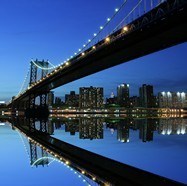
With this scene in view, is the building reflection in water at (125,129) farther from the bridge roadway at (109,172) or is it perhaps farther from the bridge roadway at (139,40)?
the bridge roadway at (109,172)

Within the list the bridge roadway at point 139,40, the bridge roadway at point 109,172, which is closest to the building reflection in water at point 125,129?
the bridge roadway at point 139,40

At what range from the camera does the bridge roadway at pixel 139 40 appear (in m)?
25.9

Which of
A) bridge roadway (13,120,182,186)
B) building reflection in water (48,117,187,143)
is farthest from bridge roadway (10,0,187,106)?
bridge roadway (13,120,182,186)

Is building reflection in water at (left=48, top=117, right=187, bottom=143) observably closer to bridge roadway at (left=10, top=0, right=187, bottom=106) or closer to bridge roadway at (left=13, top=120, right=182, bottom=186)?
bridge roadway at (left=10, top=0, right=187, bottom=106)

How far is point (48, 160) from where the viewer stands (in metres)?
17.2

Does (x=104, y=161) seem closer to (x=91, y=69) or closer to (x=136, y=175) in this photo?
(x=136, y=175)

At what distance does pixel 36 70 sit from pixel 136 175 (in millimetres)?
92334

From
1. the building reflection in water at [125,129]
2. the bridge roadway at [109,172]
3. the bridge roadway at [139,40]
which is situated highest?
the bridge roadway at [139,40]

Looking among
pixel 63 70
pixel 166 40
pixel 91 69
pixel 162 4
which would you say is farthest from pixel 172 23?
pixel 63 70

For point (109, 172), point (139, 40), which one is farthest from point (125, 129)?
point (109, 172)

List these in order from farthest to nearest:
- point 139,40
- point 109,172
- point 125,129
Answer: point 125,129
point 139,40
point 109,172

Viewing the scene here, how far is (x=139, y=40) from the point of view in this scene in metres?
31.8

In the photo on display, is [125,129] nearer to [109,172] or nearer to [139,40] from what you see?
[139,40]

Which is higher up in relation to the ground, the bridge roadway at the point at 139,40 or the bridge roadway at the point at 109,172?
the bridge roadway at the point at 139,40
